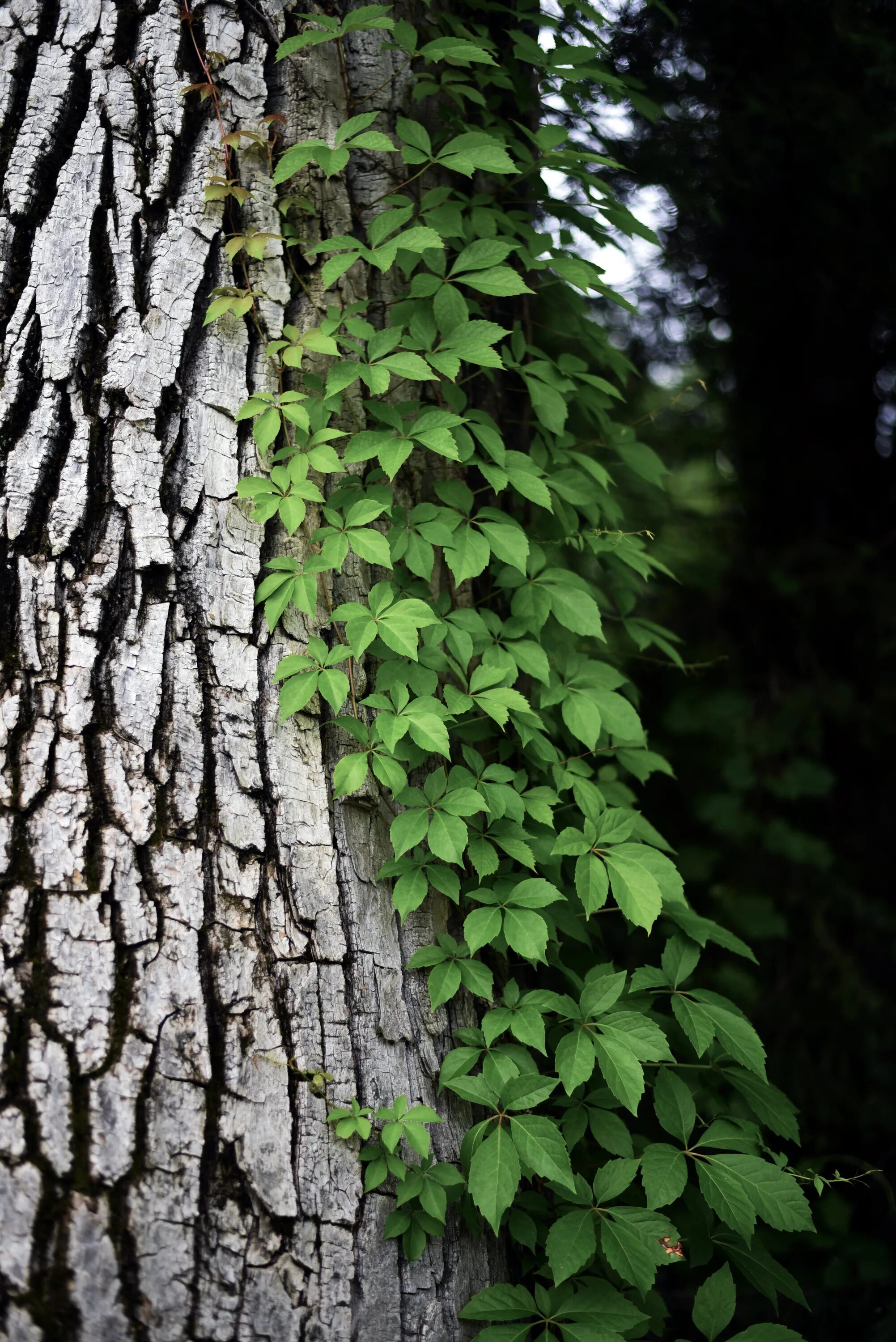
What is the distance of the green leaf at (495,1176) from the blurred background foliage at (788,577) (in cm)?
182

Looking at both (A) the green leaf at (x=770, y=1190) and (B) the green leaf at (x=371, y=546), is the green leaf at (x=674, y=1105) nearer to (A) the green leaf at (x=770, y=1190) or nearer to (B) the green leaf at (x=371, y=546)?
(A) the green leaf at (x=770, y=1190)

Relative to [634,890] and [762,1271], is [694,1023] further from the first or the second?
[762,1271]

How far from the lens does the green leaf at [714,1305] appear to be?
4.20 feet

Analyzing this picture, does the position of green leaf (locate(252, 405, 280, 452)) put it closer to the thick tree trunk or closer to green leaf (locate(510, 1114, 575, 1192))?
the thick tree trunk

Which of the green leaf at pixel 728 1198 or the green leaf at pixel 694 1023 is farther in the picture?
the green leaf at pixel 694 1023

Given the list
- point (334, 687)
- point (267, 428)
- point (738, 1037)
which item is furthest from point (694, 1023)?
point (267, 428)

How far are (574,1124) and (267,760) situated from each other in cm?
78

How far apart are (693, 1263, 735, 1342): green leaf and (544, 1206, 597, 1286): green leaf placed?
200 millimetres

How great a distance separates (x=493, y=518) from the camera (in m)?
1.47

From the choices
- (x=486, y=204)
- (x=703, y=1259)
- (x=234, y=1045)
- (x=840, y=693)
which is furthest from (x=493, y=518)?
(x=840, y=693)

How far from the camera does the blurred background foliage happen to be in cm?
242

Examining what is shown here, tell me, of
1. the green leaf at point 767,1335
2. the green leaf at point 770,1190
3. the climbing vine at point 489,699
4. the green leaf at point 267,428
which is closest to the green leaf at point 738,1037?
the climbing vine at point 489,699

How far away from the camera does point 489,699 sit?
134 centimetres

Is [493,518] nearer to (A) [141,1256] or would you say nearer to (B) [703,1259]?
(A) [141,1256]
